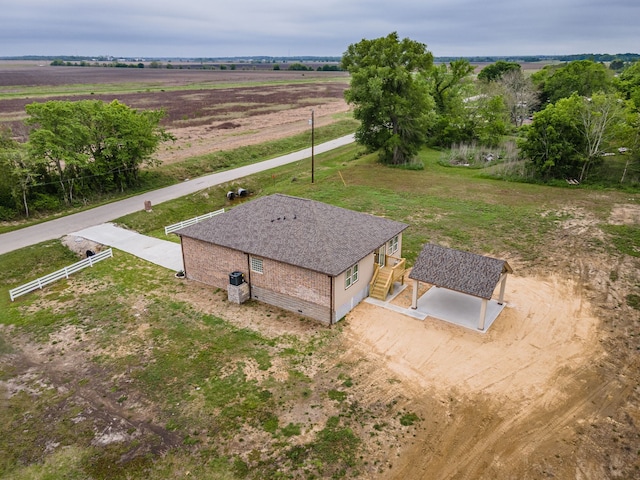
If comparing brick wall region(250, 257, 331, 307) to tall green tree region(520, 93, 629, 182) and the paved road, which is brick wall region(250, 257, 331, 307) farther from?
tall green tree region(520, 93, 629, 182)

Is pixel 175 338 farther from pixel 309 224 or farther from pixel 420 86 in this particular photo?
pixel 420 86

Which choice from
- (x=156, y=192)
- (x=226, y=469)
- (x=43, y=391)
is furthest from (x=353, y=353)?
(x=156, y=192)

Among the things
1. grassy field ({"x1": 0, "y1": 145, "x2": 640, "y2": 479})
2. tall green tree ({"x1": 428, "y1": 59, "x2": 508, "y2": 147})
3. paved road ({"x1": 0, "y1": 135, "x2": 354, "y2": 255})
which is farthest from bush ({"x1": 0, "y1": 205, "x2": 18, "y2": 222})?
tall green tree ({"x1": 428, "y1": 59, "x2": 508, "y2": 147})

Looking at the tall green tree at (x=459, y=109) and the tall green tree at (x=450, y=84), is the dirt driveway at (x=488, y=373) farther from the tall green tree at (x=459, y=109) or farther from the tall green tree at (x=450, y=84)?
the tall green tree at (x=450, y=84)

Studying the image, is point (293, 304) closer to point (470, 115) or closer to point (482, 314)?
point (482, 314)

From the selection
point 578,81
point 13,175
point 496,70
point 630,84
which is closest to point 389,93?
point 13,175
